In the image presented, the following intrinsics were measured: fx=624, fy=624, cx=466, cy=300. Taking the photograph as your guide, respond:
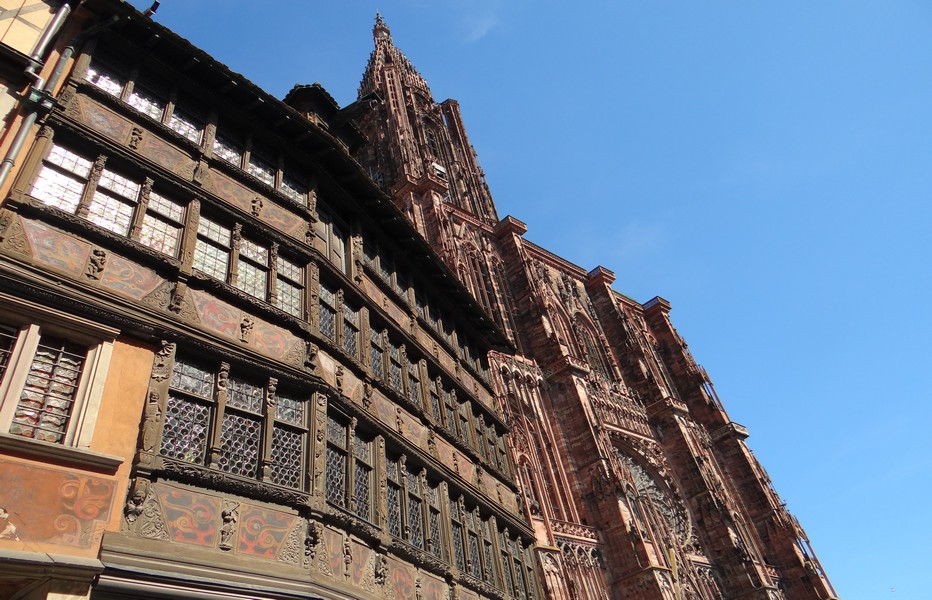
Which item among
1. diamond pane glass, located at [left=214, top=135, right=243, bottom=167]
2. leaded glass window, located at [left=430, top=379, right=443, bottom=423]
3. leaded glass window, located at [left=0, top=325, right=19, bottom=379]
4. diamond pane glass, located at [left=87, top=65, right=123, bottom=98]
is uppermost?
diamond pane glass, located at [left=214, top=135, right=243, bottom=167]

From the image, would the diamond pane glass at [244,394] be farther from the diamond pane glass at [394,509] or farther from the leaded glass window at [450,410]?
the leaded glass window at [450,410]

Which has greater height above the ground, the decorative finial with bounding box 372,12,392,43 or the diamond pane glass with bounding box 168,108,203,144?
the decorative finial with bounding box 372,12,392,43

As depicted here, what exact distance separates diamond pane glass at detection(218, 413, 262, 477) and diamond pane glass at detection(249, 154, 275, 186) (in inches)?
179

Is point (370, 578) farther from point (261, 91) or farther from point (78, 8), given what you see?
point (78, 8)

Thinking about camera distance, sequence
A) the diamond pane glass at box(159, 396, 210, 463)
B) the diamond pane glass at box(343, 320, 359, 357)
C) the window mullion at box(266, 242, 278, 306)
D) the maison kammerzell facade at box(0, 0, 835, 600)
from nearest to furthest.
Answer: the maison kammerzell facade at box(0, 0, 835, 600), the diamond pane glass at box(159, 396, 210, 463), the window mullion at box(266, 242, 278, 306), the diamond pane glass at box(343, 320, 359, 357)

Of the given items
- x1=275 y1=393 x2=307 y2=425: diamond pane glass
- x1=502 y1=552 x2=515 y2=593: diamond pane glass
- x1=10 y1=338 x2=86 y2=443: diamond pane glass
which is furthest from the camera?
x1=502 y1=552 x2=515 y2=593: diamond pane glass

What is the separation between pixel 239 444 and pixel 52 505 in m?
2.27

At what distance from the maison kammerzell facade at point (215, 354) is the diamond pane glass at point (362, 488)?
6cm

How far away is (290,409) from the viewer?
28.6ft

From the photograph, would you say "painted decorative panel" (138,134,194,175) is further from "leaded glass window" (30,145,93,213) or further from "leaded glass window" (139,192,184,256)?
"leaded glass window" (30,145,93,213)

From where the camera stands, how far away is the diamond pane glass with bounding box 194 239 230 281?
28.8 ft

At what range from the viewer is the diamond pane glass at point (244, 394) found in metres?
8.08

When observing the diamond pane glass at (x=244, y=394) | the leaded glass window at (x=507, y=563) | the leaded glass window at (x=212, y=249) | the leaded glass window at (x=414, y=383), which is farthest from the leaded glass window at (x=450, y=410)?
the leaded glass window at (x=212, y=249)

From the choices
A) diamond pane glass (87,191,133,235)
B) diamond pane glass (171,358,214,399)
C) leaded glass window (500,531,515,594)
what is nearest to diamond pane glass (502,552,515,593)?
leaded glass window (500,531,515,594)
